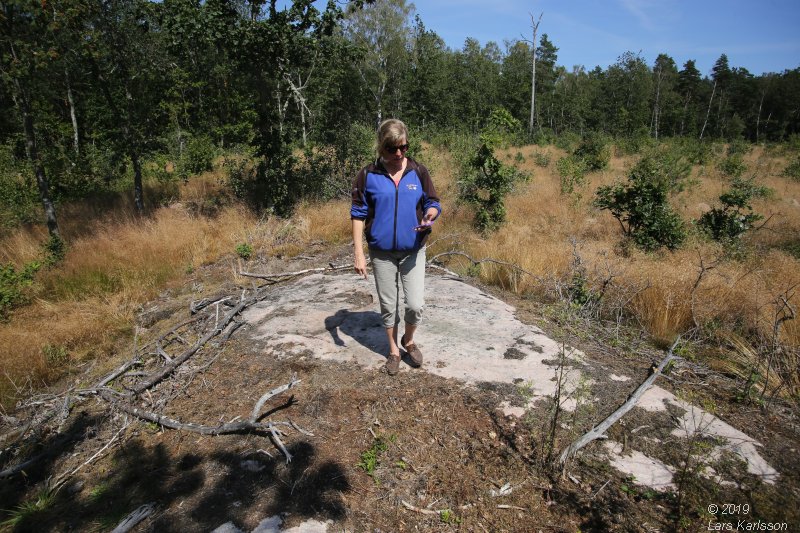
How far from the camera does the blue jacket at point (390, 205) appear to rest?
277 cm

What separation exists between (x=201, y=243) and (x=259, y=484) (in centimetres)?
629

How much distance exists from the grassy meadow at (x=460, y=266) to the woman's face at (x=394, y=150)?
9.22 ft

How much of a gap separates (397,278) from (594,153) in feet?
57.2

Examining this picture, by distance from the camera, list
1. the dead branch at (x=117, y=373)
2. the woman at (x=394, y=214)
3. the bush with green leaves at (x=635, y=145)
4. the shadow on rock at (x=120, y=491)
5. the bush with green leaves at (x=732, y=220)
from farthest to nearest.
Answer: the bush with green leaves at (x=635, y=145) < the bush with green leaves at (x=732, y=220) < the dead branch at (x=117, y=373) < the woman at (x=394, y=214) < the shadow on rock at (x=120, y=491)

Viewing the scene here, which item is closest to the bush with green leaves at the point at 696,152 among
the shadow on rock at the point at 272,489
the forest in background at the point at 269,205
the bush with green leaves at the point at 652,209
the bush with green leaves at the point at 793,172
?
the forest in background at the point at 269,205

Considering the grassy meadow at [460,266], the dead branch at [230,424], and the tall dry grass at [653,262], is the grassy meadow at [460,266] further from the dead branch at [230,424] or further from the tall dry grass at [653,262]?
the dead branch at [230,424]

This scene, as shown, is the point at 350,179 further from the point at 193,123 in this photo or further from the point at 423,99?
the point at 423,99

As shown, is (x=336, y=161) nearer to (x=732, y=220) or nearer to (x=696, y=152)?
(x=732, y=220)

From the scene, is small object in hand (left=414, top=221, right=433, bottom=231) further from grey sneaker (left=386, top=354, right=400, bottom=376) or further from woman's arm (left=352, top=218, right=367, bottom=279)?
grey sneaker (left=386, top=354, right=400, bottom=376)

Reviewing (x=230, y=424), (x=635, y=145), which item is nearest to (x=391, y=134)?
(x=230, y=424)

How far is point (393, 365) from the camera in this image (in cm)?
310

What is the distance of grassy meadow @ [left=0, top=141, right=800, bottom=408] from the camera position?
4.04 m

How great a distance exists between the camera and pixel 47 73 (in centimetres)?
769

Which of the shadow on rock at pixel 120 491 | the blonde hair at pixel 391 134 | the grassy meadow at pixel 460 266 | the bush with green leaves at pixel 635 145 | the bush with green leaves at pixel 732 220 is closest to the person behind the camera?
the shadow on rock at pixel 120 491
